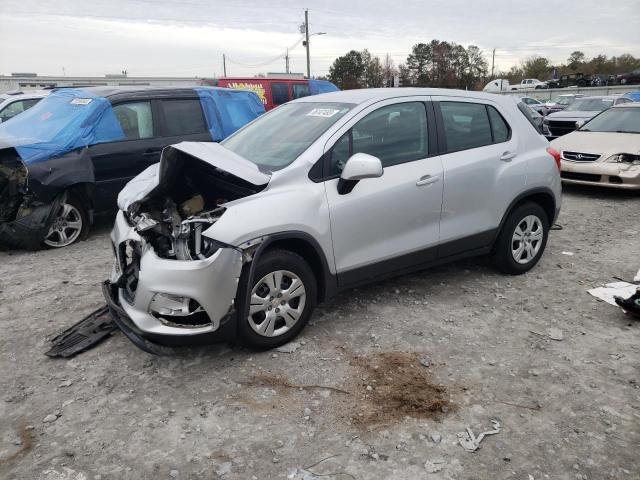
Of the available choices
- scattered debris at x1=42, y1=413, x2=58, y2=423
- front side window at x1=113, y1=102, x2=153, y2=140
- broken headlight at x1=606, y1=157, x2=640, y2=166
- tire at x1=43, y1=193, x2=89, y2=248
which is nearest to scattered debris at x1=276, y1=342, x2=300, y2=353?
scattered debris at x1=42, y1=413, x2=58, y2=423

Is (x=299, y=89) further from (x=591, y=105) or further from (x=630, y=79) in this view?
(x=630, y=79)

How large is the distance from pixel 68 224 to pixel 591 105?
16.8 metres

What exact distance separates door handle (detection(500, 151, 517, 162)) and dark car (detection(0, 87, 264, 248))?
160 inches

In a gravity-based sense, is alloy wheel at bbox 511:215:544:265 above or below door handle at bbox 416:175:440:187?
below

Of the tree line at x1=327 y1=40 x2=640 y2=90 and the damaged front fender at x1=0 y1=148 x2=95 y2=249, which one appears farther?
the tree line at x1=327 y1=40 x2=640 y2=90

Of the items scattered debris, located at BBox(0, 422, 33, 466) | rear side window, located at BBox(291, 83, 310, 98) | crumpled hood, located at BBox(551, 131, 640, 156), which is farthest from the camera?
rear side window, located at BBox(291, 83, 310, 98)

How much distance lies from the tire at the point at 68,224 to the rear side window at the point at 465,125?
4.39 m

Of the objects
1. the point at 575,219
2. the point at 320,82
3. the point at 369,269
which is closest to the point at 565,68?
the point at 320,82

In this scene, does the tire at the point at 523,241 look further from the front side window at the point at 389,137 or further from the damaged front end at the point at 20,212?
the damaged front end at the point at 20,212

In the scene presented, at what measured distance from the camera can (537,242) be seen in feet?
16.8

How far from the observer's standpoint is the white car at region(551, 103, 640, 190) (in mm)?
8391

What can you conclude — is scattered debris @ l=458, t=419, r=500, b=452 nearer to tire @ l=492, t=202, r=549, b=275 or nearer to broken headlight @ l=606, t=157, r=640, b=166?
tire @ l=492, t=202, r=549, b=275

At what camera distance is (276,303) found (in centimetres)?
351

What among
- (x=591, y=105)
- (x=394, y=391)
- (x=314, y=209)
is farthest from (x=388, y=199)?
(x=591, y=105)
